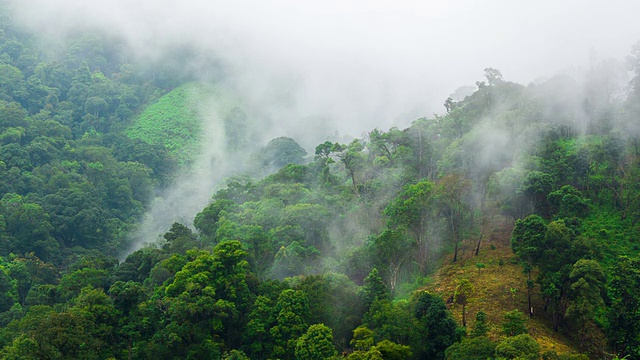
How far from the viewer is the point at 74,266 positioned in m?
44.3

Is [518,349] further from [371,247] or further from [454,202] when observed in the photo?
[454,202]

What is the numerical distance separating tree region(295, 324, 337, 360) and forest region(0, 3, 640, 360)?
3.8 inches

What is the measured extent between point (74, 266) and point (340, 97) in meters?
62.9

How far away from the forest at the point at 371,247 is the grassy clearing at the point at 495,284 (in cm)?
14

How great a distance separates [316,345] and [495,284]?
47.5 ft

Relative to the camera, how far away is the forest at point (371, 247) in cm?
2842

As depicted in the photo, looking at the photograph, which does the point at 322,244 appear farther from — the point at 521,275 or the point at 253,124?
the point at 253,124

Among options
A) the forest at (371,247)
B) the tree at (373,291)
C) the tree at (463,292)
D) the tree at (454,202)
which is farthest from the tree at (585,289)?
the tree at (454,202)

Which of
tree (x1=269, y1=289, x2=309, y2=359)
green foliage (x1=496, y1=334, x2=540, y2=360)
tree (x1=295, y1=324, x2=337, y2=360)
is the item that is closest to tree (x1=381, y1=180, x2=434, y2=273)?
tree (x1=269, y1=289, x2=309, y2=359)

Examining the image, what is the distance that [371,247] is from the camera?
37781 mm

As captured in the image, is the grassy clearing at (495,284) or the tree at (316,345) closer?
the tree at (316,345)

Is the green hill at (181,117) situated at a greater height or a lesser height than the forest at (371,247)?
greater

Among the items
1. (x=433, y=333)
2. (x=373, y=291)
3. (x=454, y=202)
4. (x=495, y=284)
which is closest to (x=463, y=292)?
(x=433, y=333)

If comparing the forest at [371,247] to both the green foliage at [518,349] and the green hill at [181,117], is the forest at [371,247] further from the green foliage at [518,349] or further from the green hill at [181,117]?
the green hill at [181,117]
